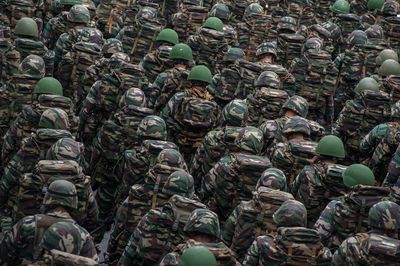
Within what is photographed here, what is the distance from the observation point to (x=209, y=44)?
19703 millimetres

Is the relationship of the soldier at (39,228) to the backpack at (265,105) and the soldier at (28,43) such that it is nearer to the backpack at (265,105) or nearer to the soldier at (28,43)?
the backpack at (265,105)

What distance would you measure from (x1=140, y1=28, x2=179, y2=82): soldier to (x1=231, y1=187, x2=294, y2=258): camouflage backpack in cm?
671

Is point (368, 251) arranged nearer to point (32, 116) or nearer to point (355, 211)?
point (355, 211)

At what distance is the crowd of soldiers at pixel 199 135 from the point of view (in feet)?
37.8

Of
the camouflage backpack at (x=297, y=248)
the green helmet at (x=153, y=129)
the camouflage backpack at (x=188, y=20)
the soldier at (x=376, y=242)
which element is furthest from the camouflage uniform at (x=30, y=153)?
the camouflage backpack at (x=188, y=20)

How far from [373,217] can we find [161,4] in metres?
12.1

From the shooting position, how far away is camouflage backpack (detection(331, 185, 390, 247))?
1248 centimetres

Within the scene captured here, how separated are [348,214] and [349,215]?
0.06 ft

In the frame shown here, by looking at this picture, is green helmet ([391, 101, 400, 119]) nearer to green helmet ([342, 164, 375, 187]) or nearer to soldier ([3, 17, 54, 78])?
green helmet ([342, 164, 375, 187])

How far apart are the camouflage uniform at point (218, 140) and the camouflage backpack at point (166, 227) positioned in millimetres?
2854

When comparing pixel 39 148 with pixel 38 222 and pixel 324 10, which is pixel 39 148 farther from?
pixel 324 10

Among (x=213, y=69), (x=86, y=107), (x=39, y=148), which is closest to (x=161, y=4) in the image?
(x=213, y=69)

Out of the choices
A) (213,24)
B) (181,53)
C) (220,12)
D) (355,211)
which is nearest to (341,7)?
(220,12)

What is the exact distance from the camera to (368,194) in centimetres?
1255
